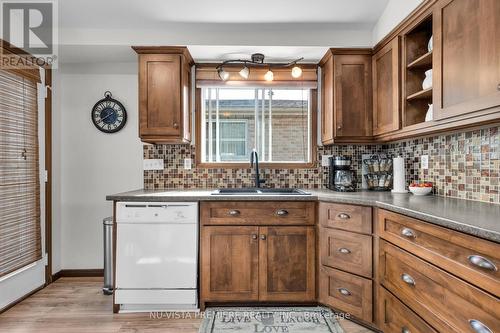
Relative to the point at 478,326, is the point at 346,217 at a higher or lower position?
higher

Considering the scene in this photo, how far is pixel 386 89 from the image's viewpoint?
2.50 metres

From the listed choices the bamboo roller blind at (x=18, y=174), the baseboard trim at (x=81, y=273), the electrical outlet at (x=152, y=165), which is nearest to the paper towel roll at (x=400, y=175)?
the electrical outlet at (x=152, y=165)

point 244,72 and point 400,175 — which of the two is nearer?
point 400,175

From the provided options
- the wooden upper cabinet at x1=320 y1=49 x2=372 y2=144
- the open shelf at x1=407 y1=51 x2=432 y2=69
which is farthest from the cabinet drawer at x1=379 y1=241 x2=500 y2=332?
the open shelf at x1=407 y1=51 x2=432 y2=69

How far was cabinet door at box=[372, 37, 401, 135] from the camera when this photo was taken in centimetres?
234

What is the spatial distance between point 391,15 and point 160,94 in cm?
200

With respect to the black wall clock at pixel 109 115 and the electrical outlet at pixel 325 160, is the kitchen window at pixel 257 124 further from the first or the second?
the black wall clock at pixel 109 115

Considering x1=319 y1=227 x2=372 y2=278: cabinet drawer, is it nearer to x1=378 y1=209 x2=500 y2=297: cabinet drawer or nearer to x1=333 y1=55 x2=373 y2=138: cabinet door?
x1=378 y1=209 x2=500 y2=297: cabinet drawer

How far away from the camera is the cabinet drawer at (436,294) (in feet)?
3.81

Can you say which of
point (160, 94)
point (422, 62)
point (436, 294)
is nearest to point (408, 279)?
point (436, 294)

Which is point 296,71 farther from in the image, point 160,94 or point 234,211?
point 234,211

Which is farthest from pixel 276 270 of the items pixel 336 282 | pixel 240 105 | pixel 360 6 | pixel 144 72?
pixel 360 6

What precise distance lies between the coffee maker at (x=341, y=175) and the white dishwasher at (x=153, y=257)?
1.37 m

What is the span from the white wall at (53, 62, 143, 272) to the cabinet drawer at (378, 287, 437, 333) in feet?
7.97
